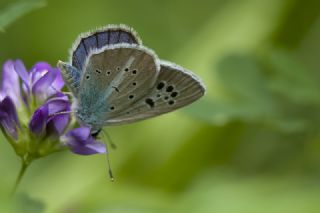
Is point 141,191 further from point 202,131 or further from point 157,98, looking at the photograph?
point 157,98

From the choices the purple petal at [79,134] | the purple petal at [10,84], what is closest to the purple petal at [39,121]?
the purple petal at [79,134]

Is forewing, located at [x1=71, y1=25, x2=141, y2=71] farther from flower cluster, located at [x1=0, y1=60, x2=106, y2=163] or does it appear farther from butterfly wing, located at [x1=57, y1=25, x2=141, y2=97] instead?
flower cluster, located at [x1=0, y1=60, x2=106, y2=163]

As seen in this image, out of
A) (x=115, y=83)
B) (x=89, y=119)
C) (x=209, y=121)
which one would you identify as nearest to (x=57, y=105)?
(x=89, y=119)

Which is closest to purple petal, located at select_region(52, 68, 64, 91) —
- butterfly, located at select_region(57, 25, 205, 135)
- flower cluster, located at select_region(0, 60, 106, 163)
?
flower cluster, located at select_region(0, 60, 106, 163)

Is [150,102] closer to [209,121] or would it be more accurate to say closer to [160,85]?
[160,85]

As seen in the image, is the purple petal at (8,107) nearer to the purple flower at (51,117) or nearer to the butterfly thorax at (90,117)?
the purple flower at (51,117)
